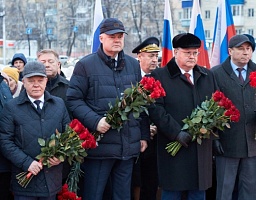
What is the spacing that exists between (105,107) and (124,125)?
0.23 meters

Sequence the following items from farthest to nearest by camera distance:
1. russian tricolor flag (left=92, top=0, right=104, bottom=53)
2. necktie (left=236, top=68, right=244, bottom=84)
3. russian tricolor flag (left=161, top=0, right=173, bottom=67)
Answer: russian tricolor flag (left=161, top=0, right=173, bottom=67) → russian tricolor flag (left=92, top=0, right=104, bottom=53) → necktie (left=236, top=68, right=244, bottom=84)

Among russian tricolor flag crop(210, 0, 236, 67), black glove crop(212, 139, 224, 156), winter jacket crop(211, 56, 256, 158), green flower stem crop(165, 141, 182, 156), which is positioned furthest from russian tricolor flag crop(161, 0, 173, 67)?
green flower stem crop(165, 141, 182, 156)

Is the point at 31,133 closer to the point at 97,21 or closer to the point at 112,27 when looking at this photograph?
the point at 112,27

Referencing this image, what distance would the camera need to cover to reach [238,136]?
521cm

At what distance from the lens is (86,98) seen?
4801 mm

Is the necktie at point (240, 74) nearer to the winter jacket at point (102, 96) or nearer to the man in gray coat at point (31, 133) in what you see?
the winter jacket at point (102, 96)

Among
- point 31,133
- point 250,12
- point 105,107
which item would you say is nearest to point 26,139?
point 31,133

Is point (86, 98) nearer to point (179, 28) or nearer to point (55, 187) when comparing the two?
point (55, 187)

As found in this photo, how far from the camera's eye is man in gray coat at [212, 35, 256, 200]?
5184mm

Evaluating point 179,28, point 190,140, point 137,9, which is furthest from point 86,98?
point 179,28

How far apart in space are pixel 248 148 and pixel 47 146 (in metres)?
1.99

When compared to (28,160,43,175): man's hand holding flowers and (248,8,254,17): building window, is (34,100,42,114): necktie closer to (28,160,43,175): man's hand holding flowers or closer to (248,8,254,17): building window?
(28,160,43,175): man's hand holding flowers

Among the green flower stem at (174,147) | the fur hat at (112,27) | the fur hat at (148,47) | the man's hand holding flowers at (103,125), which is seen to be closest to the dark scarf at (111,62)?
the fur hat at (112,27)

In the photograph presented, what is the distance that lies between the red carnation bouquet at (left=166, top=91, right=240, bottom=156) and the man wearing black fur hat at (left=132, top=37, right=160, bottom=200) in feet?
2.62
